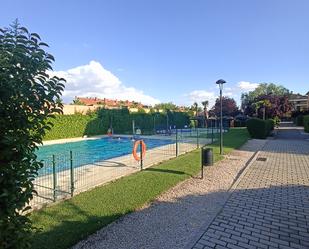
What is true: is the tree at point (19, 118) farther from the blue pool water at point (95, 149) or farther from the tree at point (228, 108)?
the tree at point (228, 108)

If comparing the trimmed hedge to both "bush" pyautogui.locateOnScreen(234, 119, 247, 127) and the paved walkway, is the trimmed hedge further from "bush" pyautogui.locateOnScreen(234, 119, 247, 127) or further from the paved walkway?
the paved walkway

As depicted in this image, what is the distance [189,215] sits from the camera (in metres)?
5.55

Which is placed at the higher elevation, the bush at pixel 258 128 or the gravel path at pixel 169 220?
the bush at pixel 258 128

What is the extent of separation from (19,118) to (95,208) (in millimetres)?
4086

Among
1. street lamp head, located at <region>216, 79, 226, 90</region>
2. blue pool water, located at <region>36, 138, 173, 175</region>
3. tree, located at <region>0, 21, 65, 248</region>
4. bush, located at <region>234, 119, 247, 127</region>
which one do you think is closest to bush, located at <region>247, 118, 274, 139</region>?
blue pool water, located at <region>36, 138, 173, 175</region>

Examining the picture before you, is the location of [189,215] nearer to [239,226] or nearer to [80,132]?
[239,226]

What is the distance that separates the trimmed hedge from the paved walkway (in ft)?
51.5

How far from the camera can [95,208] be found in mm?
5855

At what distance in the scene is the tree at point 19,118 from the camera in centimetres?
213

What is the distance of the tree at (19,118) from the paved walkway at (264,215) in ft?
9.58

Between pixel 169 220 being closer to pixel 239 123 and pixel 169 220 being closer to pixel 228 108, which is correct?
pixel 239 123

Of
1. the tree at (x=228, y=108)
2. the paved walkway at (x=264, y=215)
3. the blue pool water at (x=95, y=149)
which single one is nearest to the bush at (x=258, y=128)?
the blue pool water at (x=95, y=149)

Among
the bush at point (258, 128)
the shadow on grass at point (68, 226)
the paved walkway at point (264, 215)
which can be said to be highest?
the bush at point (258, 128)

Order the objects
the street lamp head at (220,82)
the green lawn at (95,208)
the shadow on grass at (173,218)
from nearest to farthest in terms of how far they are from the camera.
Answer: the shadow on grass at (173,218) < the green lawn at (95,208) < the street lamp head at (220,82)
